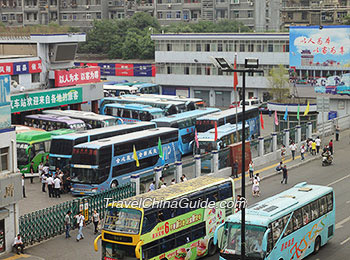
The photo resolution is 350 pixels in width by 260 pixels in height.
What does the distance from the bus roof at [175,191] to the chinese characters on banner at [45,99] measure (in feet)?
87.0

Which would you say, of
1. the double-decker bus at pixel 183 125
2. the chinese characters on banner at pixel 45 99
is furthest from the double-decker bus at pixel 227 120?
the chinese characters on banner at pixel 45 99

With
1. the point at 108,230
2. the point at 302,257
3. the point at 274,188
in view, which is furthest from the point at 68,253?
the point at 274,188

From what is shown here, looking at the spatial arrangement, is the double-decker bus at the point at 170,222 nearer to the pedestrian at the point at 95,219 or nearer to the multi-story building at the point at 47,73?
the pedestrian at the point at 95,219

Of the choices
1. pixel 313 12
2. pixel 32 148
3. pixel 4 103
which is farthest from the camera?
pixel 313 12

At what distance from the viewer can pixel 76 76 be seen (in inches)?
2239

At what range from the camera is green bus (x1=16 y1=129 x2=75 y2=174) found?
3875 centimetres

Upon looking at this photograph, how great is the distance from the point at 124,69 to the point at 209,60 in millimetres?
13856

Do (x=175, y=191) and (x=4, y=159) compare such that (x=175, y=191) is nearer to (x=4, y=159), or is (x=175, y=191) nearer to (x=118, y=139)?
(x=4, y=159)

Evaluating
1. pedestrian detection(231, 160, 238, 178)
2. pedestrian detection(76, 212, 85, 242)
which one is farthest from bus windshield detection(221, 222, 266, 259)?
pedestrian detection(231, 160, 238, 178)

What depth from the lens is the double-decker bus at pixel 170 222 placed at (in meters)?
20.9

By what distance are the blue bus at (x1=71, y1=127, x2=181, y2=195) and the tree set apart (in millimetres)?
27611

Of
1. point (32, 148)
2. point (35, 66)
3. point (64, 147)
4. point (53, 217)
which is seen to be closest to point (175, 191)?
point (53, 217)

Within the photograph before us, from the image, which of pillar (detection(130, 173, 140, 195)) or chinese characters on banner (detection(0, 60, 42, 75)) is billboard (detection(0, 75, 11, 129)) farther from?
chinese characters on banner (detection(0, 60, 42, 75))

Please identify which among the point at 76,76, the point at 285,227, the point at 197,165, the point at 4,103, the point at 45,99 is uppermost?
the point at 4,103
